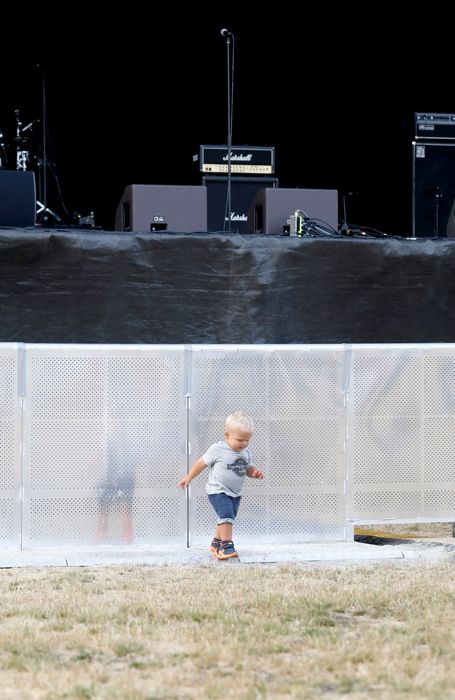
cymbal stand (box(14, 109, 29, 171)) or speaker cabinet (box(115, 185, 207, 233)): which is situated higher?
cymbal stand (box(14, 109, 29, 171))

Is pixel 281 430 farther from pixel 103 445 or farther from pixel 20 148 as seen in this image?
pixel 20 148

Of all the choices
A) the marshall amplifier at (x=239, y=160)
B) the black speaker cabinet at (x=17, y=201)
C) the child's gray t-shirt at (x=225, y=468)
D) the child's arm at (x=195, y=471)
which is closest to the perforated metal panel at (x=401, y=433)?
the child's gray t-shirt at (x=225, y=468)

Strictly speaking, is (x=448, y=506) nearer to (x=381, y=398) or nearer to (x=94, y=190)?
(x=381, y=398)

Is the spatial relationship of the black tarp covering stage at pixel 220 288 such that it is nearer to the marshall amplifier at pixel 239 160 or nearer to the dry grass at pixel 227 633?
the dry grass at pixel 227 633

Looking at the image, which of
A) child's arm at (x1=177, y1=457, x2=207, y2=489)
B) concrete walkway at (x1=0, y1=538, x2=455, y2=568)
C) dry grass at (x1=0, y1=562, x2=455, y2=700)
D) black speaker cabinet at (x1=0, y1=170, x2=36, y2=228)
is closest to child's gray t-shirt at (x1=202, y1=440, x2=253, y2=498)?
child's arm at (x1=177, y1=457, x2=207, y2=489)

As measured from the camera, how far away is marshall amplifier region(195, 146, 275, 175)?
14.9 metres

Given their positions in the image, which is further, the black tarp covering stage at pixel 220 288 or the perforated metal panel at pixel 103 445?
the black tarp covering stage at pixel 220 288

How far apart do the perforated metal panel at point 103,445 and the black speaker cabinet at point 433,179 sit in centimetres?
692

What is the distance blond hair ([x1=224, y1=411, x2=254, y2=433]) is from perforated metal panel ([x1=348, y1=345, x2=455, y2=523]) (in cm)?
96

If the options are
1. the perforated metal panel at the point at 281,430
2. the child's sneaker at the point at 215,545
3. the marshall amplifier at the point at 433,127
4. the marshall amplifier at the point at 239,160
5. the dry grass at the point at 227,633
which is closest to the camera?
the dry grass at the point at 227,633

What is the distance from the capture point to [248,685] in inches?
183

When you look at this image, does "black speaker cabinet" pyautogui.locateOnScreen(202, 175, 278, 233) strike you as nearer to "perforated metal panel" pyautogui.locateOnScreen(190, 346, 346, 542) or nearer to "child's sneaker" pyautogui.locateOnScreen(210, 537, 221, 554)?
"perforated metal panel" pyautogui.locateOnScreen(190, 346, 346, 542)

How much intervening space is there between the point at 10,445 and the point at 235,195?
7663 millimetres

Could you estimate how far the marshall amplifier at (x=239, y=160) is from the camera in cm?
1488
